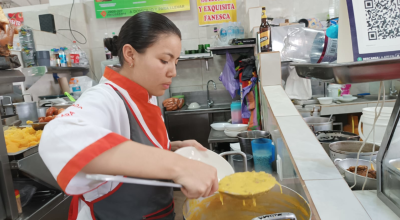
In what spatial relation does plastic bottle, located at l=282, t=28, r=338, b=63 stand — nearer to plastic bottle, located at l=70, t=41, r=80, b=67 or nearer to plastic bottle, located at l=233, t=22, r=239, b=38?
plastic bottle, located at l=233, t=22, r=239, b=38

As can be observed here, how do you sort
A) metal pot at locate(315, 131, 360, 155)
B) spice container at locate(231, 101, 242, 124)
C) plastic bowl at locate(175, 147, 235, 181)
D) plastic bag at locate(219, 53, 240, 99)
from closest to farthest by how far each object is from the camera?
plastic bowl at locate(175, 147, 235, 181) → metal pot at locate(315, 131, 360, 155) → spice container at locate(231, 101, 242, 124) → plastic bag at locate(219, 53, 240, 99)

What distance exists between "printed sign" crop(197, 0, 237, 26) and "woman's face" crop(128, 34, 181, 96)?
11.8 ft

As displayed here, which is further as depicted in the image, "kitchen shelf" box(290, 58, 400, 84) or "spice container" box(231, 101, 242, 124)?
"spice container" box(231, 101, 242, 124)

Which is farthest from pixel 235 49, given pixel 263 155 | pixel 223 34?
pixel 263 155

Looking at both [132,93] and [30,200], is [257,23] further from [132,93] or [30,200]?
[30,200]

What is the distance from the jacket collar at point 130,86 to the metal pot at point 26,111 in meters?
2.08

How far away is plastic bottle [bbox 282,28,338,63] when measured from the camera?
3.12 feet

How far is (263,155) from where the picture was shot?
1626 mm

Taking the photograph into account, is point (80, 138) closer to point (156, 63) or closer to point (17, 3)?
point (156, 63)

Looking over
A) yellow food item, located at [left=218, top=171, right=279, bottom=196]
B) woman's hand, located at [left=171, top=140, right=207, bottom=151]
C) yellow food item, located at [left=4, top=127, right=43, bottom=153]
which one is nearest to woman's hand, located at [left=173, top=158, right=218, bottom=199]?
yellow food item, located at [left=218, top=171, right=279, bottom=196]

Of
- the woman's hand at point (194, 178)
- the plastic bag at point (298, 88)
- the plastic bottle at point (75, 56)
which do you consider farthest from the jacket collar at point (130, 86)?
the plastic bottle at point (75, 56)

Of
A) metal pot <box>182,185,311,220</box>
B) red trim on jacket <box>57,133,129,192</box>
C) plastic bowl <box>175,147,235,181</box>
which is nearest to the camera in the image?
red trim on jacket <box>57,133,129,192</box>

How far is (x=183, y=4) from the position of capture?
4.27m

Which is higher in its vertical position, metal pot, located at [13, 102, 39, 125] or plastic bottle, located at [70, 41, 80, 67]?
plastic bottle, located at [70, 41, 80, 67]
